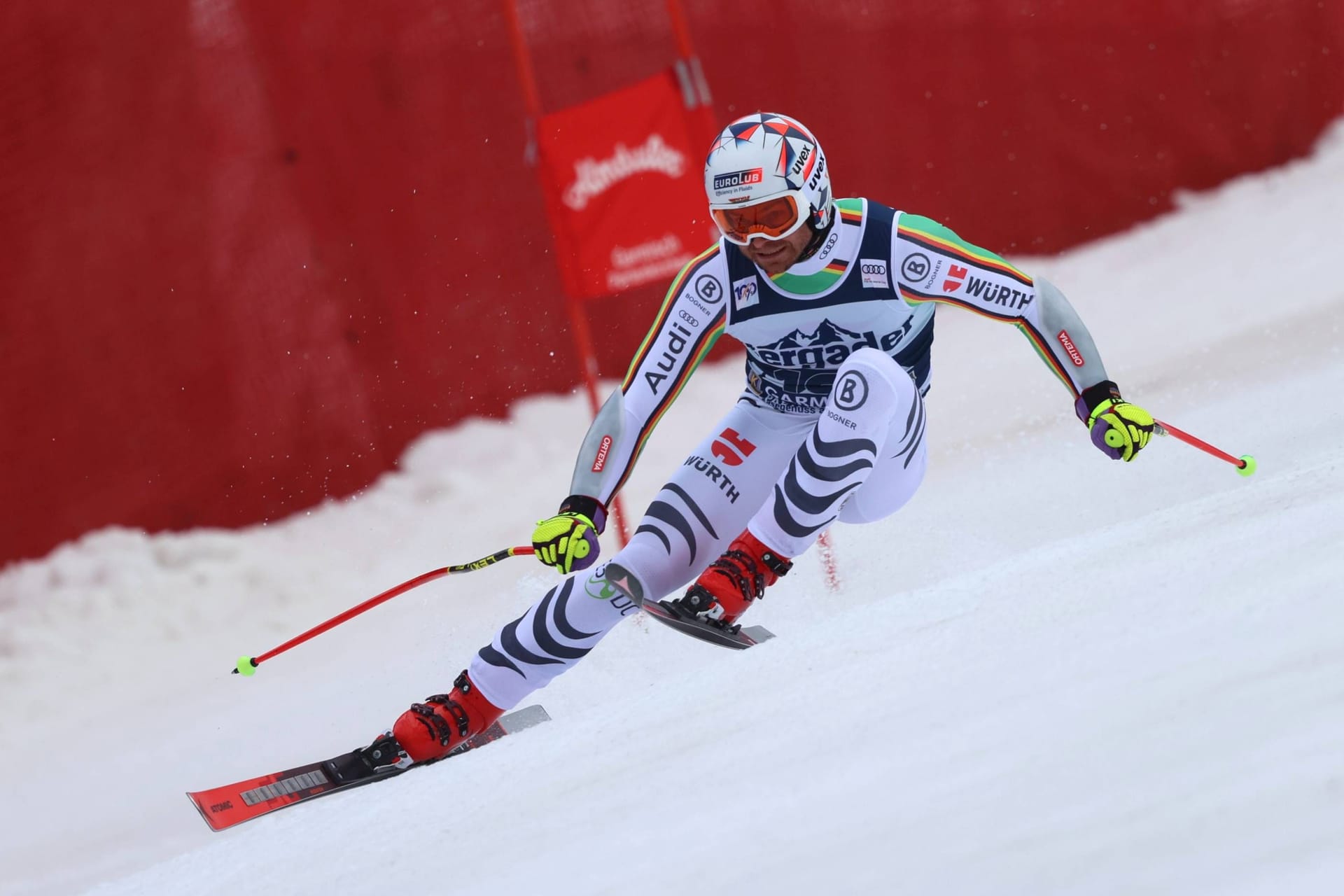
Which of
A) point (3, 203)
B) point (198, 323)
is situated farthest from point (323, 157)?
point (3, 203)

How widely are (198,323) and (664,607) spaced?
9.24 feet

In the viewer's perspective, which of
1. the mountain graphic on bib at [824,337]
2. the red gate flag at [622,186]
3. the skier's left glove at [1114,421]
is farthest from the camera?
the red gate flag at [622,186]

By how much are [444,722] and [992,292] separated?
170cm

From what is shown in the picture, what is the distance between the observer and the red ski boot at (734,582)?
321 centimetres

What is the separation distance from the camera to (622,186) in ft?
15.8

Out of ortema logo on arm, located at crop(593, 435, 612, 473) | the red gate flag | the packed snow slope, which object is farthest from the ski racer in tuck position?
the red gate flag

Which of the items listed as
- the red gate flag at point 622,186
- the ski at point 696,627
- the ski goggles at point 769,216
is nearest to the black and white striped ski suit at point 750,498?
the ski at point 696,627

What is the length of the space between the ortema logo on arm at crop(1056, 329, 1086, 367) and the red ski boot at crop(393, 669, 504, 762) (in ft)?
5.45

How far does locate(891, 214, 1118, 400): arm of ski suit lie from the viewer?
11.0ft

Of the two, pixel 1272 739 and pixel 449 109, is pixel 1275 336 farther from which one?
pixel 1272 739

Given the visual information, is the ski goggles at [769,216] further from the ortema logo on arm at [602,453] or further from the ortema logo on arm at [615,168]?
the ortema logo on arm at [615,168]

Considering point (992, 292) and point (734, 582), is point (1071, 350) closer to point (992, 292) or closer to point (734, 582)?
point (992, 292)

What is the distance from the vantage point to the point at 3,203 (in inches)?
195

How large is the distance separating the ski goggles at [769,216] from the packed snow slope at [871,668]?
0.90 metres
